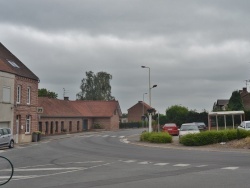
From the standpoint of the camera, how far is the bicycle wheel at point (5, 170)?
11.4 metres

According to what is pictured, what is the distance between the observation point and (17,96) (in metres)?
40.0

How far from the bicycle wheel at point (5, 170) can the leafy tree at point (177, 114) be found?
187ft

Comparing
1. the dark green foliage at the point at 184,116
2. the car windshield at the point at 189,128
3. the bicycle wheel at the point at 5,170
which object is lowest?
the bicycle wheel at the point at 5,170

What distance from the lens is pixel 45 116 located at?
54.9m

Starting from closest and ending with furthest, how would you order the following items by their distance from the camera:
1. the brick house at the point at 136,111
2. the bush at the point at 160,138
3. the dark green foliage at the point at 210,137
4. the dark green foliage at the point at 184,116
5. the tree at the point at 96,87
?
the dark green foliage at the point at 210,137 → the bush at the point at 160,138 → the dark green foliage at the point at 184,116 → the tree at the point at 96,87 → the brick house at the point at 136,111

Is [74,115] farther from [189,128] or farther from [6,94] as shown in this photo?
[189,128]

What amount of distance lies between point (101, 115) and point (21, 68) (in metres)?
38.9

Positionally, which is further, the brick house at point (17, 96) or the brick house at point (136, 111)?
the brick house at point (136, 111)

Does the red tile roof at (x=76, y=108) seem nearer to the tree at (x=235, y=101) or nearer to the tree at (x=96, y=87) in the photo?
the tree at (x=96, y=87)

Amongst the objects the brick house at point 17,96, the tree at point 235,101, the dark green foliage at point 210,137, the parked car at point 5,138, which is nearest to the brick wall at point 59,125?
the brick house at point 17,96

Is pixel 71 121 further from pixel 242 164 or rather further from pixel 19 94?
pixel 242 164

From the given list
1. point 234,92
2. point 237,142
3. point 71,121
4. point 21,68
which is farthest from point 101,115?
point 237,142

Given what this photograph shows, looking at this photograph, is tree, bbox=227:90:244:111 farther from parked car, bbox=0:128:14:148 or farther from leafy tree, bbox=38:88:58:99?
parked car, bbox=0:128:14:148

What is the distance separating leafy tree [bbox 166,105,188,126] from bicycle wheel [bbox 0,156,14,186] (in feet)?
187
